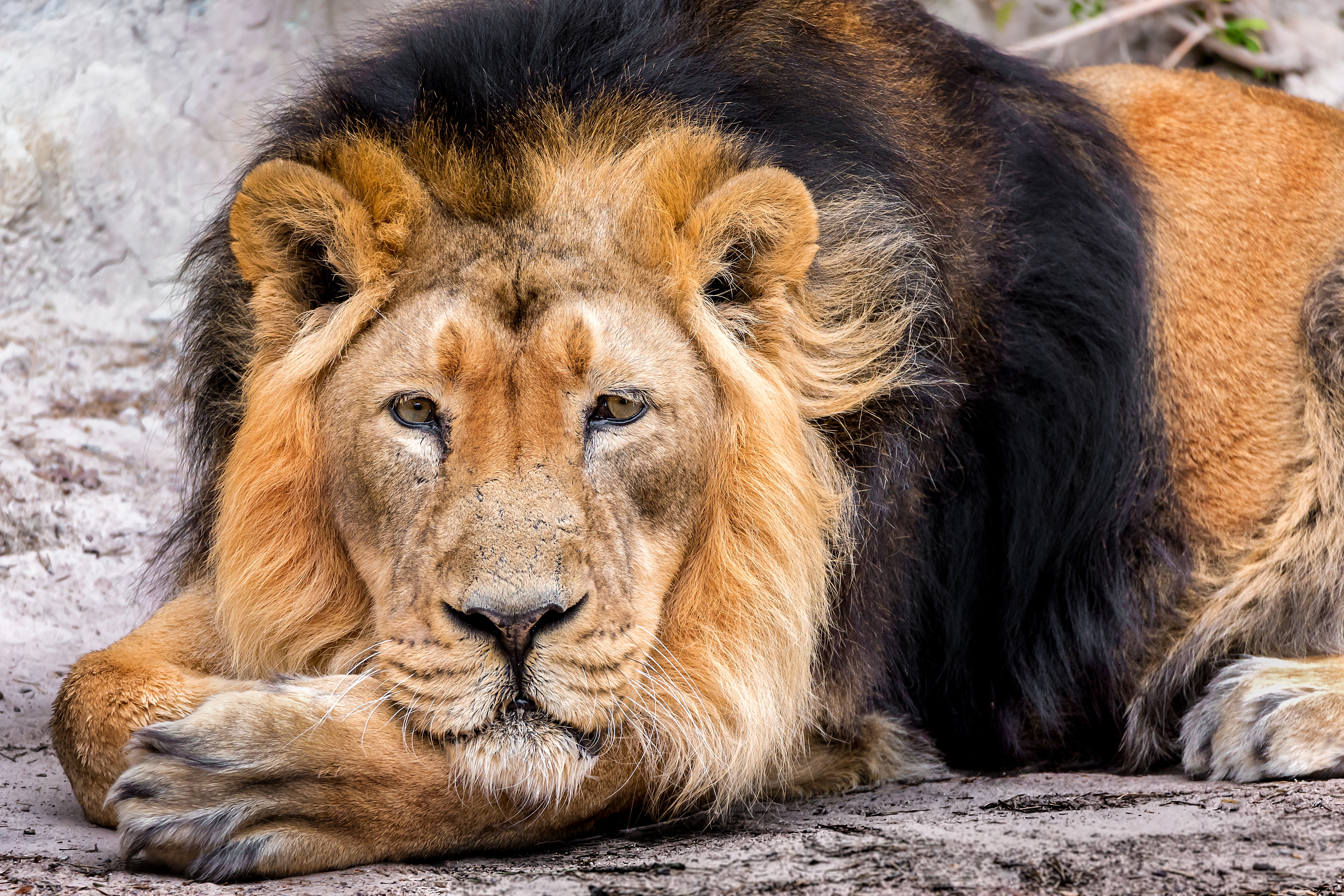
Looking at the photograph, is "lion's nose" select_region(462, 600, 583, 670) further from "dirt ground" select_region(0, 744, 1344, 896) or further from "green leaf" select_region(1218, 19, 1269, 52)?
"green leaf" select_region(1218, 19, 1269, 52)

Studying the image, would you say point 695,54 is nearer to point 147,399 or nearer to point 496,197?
point 496,197

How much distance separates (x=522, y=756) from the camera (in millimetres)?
2725

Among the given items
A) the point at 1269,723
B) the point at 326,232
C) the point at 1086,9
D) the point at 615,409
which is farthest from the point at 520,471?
the point at 1086,9

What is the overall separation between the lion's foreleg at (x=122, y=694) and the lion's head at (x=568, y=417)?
0.16m

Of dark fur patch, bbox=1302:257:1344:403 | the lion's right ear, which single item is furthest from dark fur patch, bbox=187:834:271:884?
dark fur patch, bbox=1302:257:1344:403

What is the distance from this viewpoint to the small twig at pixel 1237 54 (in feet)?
27.9

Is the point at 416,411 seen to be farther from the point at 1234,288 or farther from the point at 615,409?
Answer: the point at 1234,288

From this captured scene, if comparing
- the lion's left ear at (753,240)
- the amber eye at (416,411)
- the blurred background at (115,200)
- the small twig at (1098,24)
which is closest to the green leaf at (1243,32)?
the blurred background at (115,200)

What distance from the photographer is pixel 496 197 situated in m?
3.11

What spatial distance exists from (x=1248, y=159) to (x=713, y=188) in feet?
6.49

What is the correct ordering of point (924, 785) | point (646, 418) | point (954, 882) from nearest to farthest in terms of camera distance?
point (954, 882), point (646, 418), point (924, 785)

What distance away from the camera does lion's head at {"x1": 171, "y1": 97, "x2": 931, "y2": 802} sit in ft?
9.22

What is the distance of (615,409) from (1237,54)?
7.15 meters

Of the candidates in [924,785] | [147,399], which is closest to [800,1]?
[924,785]
